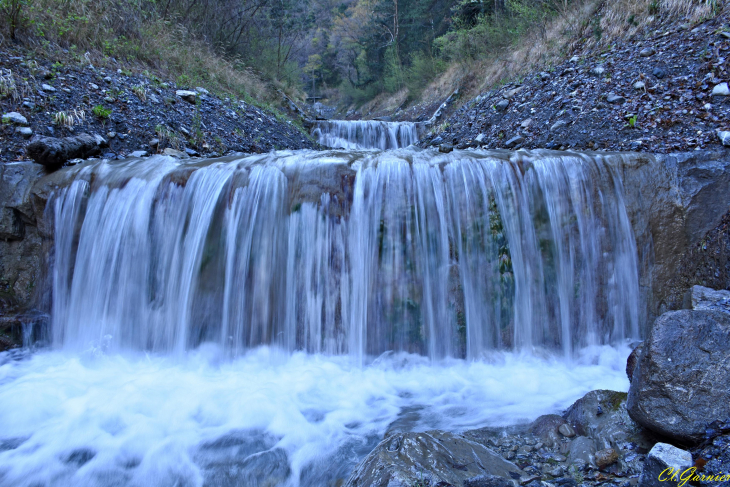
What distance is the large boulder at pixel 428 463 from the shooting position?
1908 millimetres

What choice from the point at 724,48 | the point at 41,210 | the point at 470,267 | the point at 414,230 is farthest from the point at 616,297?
the point at 41,210

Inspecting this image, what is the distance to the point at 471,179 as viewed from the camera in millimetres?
4445

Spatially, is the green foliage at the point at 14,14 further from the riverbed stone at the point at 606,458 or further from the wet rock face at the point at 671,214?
the riverbed stone at the point at 606,458

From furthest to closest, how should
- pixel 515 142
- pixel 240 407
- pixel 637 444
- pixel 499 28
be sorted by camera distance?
pixel 499 28 → pixel 515 142 → pixel 240 407 → pixel 637 444

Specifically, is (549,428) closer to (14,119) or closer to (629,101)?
(629,101)

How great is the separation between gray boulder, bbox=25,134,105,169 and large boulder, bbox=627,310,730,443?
586 centimetres

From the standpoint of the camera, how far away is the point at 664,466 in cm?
180

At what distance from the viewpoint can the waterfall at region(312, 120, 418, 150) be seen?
11.1 metres

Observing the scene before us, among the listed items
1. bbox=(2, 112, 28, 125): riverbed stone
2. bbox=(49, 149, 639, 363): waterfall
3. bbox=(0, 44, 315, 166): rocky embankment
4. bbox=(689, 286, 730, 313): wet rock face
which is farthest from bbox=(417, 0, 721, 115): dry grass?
bbox=(2, 112, 28, 125): riverbed stone

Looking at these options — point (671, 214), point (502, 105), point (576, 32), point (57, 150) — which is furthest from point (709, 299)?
point (576, 32)

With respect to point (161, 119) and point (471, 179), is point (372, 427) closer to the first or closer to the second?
point (471, 179)

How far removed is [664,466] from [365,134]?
10702 mm

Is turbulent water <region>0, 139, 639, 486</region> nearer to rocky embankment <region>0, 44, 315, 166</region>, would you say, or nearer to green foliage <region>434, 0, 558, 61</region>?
rocky embankment <region>0, 44, 315, 166</region>

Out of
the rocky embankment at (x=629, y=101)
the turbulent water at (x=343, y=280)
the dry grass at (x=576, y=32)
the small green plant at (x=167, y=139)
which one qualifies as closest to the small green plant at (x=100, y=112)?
the small green plant at (x=167, y=139)
